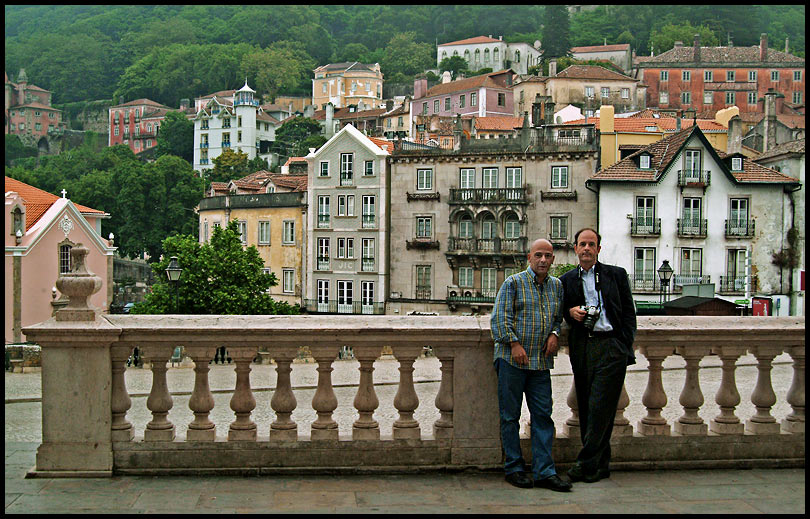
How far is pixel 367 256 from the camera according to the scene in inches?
2099

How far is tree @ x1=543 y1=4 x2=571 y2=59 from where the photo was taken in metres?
156

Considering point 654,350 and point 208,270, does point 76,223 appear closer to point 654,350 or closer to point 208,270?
point 208,270

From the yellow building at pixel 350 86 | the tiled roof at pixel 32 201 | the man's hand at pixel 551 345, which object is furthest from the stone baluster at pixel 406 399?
the yellow building at pixel 350 86

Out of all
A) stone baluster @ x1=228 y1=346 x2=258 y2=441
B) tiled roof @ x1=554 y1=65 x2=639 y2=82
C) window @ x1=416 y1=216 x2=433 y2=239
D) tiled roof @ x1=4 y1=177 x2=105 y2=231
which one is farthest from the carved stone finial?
tiled roof @ x1=554 y1=65 x2=639 y2=82

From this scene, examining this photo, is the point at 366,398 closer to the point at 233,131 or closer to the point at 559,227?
the point at 559,227

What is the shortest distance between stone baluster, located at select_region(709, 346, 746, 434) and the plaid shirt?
4.70 feet

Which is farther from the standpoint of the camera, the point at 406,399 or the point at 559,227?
the point at 559,227

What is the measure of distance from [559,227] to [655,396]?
43486 millimetres

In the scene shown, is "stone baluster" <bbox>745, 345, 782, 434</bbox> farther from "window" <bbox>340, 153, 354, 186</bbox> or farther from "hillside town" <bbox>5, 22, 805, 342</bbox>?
"window" <bbox>340, 153, 354, 186</bbox>

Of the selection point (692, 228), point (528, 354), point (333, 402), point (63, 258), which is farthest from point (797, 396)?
point (63, 258)

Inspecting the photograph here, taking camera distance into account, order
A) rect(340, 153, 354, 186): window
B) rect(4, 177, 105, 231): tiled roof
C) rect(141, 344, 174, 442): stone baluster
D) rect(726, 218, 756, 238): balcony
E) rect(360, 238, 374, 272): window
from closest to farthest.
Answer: rect(141, 344, 174, 442): stone baluster, rect(726, 218, 756, 238): balcony, rect(4, 177, 105, 231): tiled roof, rect(360, 238, 374, 272): window, rect(340, 153, 354, 186): window

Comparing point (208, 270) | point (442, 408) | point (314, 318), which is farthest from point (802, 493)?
point (208, 270)

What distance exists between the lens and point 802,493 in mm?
5980

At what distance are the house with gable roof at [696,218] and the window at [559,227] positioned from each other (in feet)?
10.1
